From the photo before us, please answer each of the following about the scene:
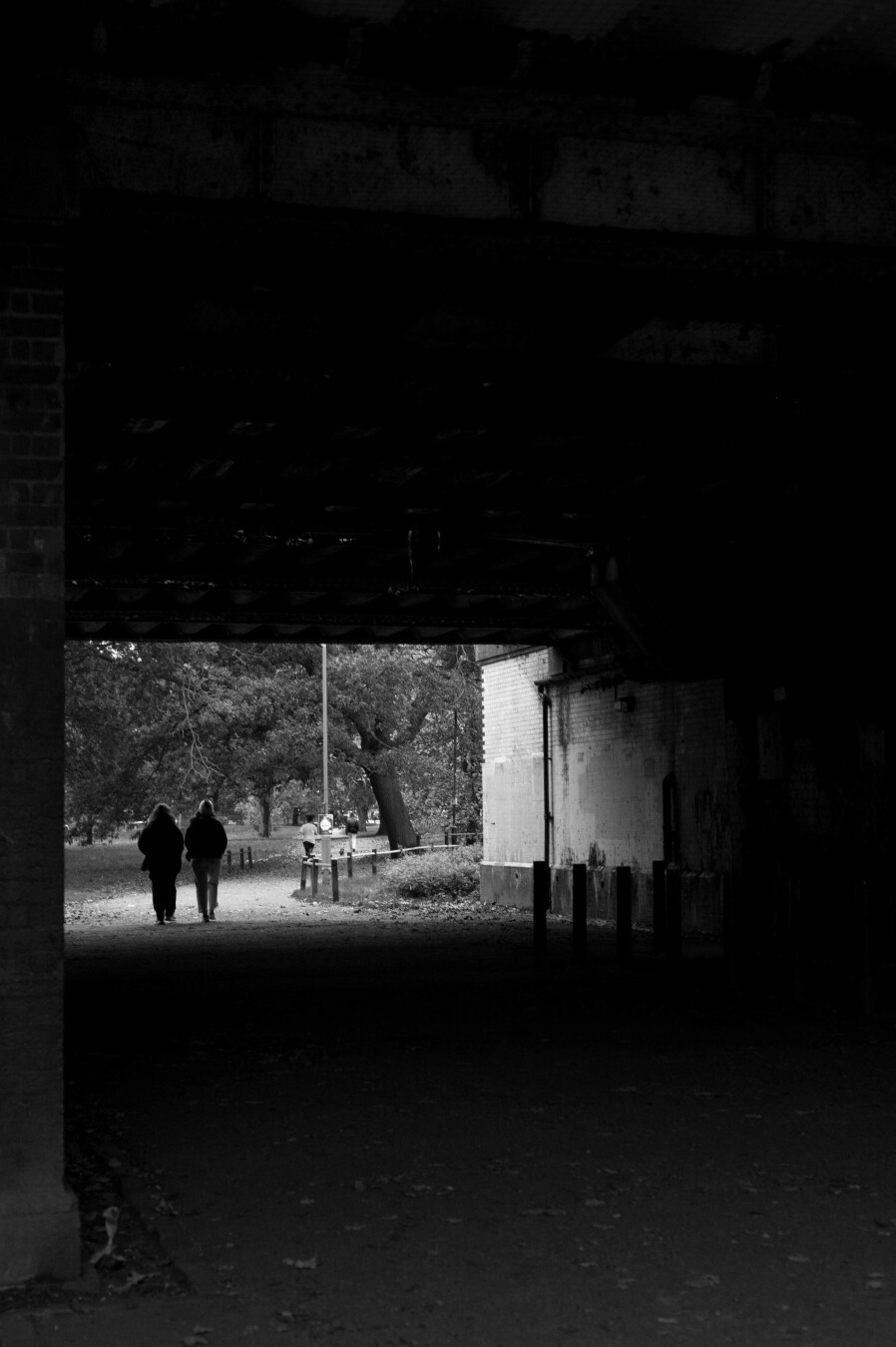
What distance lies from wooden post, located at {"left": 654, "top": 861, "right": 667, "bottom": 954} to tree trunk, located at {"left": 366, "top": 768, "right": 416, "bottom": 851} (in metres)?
25.6

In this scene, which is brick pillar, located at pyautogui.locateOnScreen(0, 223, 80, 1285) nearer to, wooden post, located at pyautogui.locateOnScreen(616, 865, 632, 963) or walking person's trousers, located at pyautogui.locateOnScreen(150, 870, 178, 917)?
wooden post, located at pyautogui.locateOnScreen(616, 865, 632, 963)

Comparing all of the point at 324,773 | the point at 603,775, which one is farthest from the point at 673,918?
the point at 324,773

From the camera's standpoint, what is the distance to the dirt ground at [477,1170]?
5691mm

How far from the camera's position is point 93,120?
738 centimetres

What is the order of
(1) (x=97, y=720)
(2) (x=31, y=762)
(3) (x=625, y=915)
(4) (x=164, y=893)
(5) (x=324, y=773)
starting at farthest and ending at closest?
(5) (x=324, y=773) < (1) (x=97, y=720) < (4) (x=164, y=893) < (3) (x=625, y=915) < (2) (x=31, y=762)

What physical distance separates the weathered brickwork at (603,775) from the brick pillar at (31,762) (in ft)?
54.3

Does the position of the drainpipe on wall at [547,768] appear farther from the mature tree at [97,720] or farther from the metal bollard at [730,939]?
the metal bollard at [730,939]

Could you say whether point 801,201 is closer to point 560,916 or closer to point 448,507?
point 448,507

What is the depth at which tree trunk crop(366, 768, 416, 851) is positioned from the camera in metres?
47.2

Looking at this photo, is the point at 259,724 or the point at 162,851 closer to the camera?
the point at 162,851

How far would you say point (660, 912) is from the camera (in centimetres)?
2120

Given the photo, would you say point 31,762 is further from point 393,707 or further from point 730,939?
point 393,707

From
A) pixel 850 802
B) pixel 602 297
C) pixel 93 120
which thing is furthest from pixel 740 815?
pixel 93 120

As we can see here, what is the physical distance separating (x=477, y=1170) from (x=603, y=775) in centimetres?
1896
